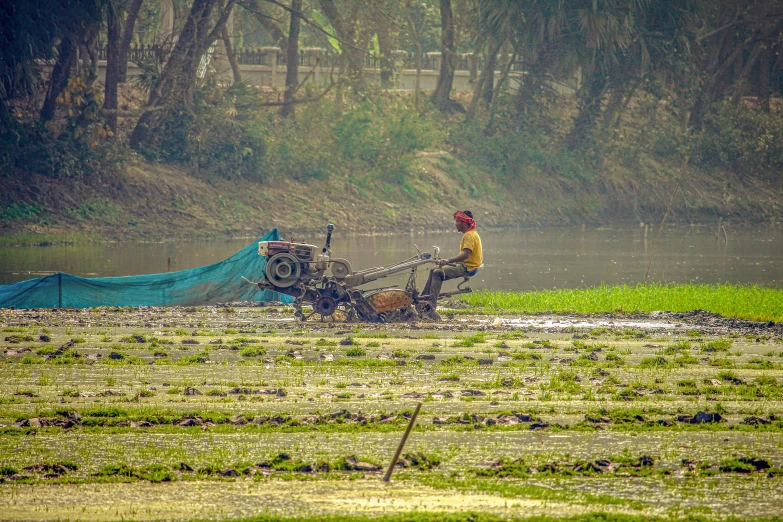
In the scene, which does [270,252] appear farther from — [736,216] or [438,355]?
[736,216]

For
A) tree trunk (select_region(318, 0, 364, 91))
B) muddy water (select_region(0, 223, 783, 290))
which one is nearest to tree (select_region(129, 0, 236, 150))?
tree trunk (select_region(318, 0, 364, 91))

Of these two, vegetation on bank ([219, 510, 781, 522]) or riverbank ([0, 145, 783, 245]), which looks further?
riverbank ([0, 145, 783, 245])

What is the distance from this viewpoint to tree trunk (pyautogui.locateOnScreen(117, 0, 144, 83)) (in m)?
46.0

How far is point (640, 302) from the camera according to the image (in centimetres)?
2444

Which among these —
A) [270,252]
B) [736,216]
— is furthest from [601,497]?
[736,216]

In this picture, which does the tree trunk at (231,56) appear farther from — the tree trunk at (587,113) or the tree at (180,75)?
the tree trunk at (587,113)

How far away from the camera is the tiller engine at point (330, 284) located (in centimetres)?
1991

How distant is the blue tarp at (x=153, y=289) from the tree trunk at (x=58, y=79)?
21638 mm

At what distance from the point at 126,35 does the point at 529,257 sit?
761 inches

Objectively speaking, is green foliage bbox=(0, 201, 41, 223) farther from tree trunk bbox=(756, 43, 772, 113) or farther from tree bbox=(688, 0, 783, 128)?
tree trunk bbox=(756, 43, 772, 113)

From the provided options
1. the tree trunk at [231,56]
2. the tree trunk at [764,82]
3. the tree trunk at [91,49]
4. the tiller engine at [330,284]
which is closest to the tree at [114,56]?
the tree trunk at [91,49]

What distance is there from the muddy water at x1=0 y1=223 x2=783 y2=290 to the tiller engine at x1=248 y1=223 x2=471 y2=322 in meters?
3.35

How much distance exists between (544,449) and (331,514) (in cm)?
293

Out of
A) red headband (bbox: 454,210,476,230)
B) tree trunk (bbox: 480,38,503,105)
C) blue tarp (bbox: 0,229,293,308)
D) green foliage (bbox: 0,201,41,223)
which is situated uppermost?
tree trunk (bbox: 480,38,503,105)
